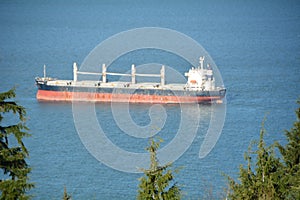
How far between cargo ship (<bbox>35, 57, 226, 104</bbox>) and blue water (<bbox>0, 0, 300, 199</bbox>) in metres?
0.90

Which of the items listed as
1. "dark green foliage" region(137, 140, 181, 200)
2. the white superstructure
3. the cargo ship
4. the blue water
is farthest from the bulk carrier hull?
"dark green foliage" region(137, 140, 181, 200)

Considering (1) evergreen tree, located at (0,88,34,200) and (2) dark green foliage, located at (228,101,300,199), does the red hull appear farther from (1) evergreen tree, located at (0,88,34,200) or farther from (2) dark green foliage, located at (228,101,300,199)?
(1) evergreen tree, located at (0,88,34,200)

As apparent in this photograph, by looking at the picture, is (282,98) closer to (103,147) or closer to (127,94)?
(127,94)

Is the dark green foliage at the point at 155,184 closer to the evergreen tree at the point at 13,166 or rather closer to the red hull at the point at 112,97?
the evergreen tree at the point at 13,166

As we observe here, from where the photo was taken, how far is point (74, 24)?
8238 centimetres

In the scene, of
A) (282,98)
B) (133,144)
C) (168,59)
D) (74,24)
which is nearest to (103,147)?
(133,144)

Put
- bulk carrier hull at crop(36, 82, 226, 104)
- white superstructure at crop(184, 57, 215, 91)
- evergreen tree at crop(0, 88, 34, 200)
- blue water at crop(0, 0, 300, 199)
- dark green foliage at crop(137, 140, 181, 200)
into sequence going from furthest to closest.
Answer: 1. white superstructure at crop(184, 57, 215, 91)
2. bulk carrier hull at crop(36, 82, 226, 104)
3. blue water at crop(0, 0, 300, 199)
4. dark green foliage at crop(137, 140, 181, 200)
5. evergreen tree at crop(0, 88, 34, 200)

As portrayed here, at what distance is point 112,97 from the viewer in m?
37.5

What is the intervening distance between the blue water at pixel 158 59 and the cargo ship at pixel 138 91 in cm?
90

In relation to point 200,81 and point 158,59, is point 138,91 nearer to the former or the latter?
point 200,81

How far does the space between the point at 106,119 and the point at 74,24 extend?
50133 mm

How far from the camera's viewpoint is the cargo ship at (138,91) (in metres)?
36.7

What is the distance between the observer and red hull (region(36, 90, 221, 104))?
36.7 m

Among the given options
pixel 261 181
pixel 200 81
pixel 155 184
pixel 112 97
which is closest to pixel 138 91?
pixel 112 97
